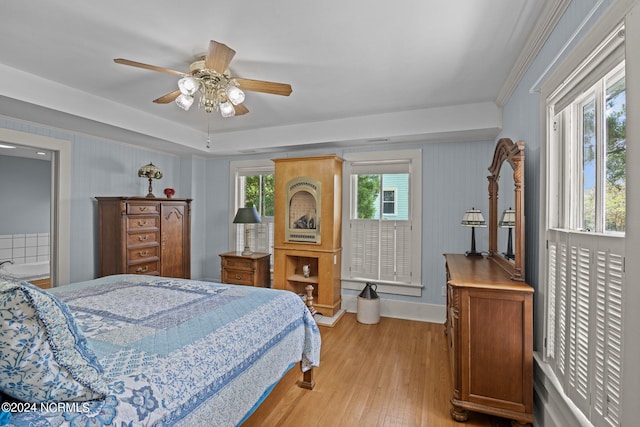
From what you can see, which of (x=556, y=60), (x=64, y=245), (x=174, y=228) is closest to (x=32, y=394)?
(x=556, y=60)

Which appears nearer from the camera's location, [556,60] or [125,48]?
[556,60]

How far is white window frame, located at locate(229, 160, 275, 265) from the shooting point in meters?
4.76

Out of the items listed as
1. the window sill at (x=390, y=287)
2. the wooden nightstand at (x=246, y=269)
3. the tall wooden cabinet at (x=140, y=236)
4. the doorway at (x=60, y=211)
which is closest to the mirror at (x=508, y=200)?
the window sill at (x=390, y=287)

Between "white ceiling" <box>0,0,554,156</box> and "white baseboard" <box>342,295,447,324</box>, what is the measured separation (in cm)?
210

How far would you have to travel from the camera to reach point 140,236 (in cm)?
372

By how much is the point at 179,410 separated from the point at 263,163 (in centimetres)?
395

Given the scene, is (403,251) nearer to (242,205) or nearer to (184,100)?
(242,205)

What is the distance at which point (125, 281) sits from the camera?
2.52 m

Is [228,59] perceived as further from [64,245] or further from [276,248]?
[64,245]

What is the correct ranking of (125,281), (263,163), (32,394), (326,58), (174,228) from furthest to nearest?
(263,163) < (174,228) < (125,281) < (326,58) < (32,394)

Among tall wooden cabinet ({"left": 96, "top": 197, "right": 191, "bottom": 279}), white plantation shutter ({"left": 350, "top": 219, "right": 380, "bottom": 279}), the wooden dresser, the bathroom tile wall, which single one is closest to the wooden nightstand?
tall wooden cabinet ({"left": 96, "top": 197, "right": 191, "bottom": 279})

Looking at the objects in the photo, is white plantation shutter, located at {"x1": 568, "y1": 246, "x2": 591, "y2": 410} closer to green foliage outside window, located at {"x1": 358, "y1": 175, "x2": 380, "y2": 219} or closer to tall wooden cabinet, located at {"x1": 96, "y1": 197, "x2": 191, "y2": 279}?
green foliage outside window, located at {"x1": 358, "y1": 175, "x2": 380, "y2": 219}

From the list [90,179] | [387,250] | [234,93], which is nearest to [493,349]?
[387,250]

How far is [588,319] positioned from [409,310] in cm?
273
